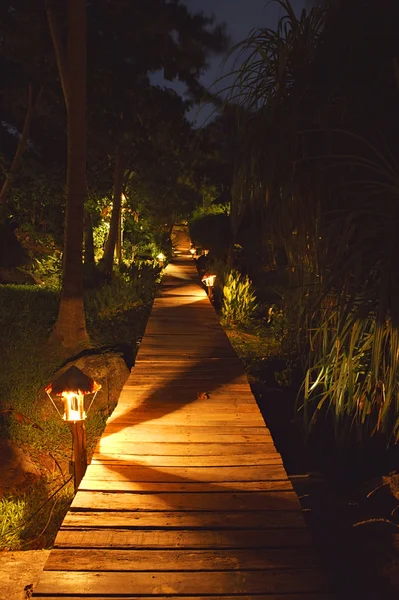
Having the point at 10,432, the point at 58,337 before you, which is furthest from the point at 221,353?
the point at 10,432

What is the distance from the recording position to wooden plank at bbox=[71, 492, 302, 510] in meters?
3.26

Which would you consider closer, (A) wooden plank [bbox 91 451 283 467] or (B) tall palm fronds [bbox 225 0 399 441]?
(B) tall palm fronds [bbox 225 0 399 441]

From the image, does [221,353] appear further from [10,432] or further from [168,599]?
[168,599]

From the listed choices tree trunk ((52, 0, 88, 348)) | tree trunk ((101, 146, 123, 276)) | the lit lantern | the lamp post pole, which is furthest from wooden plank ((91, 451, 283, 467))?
tree trunk ((101, 146, 123, 276))

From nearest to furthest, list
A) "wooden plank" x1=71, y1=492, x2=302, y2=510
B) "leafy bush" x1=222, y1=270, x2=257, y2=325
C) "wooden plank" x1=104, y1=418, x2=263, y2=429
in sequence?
"wooden plank" x1=71, y1=492, x2=302, y2=510 → "wooden plank" x1=104, y1=418, x2=263, y2=429 → "leafy bush" x1=222, y1=270, x2=257, y2=325

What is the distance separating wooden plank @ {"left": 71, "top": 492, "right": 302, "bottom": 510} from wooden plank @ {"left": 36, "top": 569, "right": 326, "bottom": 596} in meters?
0.63

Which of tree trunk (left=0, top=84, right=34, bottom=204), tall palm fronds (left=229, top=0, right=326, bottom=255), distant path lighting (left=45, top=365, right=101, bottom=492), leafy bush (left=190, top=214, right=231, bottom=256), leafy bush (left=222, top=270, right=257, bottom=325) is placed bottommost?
leafy bush (left=222, top=270, right=257, bottom=325)

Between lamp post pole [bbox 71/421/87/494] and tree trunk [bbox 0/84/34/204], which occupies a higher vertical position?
tree trunk [bbox 0/84/34/204]

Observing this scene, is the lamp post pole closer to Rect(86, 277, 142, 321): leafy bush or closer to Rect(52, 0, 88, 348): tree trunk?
Rect(52, 0, 88, 348): tree trunk

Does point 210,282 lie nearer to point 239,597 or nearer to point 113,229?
point 113,229

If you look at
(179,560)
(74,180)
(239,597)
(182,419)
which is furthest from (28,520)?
(74,180)

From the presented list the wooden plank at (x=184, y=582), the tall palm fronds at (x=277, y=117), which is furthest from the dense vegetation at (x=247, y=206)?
the wooden plank at (x=184, y=582)

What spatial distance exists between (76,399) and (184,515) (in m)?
1.34

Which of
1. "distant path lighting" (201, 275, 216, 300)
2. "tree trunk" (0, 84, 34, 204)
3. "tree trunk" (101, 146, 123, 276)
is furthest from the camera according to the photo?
"tree trunk" (101, 146, 123, 276)
